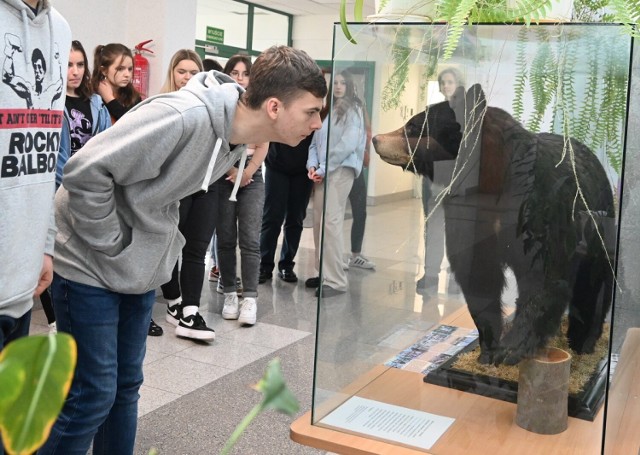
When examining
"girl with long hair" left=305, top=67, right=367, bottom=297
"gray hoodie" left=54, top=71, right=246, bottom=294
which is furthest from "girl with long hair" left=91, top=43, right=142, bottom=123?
"girl with long hair" left=305, top=67, right=367, bottom=297

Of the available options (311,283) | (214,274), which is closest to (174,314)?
(214,274)

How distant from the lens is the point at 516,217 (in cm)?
150

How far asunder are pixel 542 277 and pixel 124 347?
3.38ft

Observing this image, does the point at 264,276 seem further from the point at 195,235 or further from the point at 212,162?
the point at 212,162

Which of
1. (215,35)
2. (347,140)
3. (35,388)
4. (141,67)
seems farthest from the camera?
(215,35)

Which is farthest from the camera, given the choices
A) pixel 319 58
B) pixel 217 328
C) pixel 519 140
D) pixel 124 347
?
pixel 319 58

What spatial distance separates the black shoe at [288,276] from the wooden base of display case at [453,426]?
11.8 feet

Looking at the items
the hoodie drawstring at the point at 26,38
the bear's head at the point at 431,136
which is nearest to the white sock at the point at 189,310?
the bear's head at the point at 431,136

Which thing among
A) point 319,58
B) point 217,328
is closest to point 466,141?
point 217,328

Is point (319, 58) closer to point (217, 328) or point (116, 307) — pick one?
point (217, 328)

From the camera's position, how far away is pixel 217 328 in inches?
161

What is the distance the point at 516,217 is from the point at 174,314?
2.87 m

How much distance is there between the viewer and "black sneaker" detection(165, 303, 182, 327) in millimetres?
4027

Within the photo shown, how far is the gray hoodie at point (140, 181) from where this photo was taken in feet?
5.17
